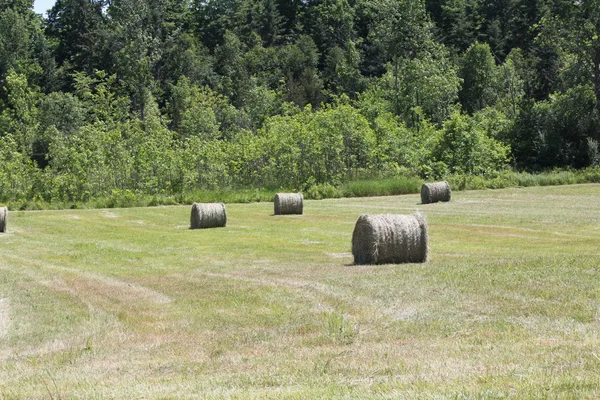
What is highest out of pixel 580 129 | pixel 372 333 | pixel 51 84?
pixel 51 84

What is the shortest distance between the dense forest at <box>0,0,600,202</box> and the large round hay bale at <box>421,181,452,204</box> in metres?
11.9

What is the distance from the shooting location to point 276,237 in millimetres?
24250

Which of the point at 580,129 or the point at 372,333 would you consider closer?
the point at 372,333

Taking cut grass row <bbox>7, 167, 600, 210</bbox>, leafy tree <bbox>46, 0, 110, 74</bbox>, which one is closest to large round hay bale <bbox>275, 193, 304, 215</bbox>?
cut grass row <bbox>7, 167, 600, 210</bbox>

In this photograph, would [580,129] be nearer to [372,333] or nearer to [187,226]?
[187,226]

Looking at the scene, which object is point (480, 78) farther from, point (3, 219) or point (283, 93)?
point (3, 219)

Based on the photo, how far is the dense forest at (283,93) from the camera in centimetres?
4997

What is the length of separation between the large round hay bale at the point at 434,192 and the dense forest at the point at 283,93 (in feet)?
39.2

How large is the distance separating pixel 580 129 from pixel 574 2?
8734 millimetres

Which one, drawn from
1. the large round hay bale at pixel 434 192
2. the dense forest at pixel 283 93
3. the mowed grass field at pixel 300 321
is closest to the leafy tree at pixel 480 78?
the dense forest at pixel 283 93

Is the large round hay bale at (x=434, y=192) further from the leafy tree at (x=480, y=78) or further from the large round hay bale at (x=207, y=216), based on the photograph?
the leafy tree at (x=480, y=78)

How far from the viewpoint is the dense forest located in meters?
50.0

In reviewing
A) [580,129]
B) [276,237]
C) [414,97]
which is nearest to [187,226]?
[276,237]

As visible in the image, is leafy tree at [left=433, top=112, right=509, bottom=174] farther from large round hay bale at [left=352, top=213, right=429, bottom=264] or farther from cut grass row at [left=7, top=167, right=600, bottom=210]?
large round hay bale at [left=352, top=213, right=429, bottom=264]
